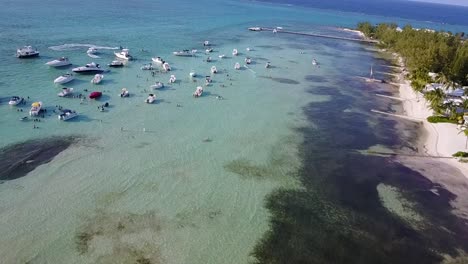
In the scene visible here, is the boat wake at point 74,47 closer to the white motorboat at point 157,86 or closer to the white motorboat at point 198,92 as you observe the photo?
the white motorboat at point 157,86

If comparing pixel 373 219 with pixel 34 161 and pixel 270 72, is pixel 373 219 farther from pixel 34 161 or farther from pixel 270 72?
pixel 270 72

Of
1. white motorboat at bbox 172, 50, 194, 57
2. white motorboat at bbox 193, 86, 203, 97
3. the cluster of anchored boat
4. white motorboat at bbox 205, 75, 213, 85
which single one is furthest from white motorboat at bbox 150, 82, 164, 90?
white motorboat at bbox 172, 50, 194, 57

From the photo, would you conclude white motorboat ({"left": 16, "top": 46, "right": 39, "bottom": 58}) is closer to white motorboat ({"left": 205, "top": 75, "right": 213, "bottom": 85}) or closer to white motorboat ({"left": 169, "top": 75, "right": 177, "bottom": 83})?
white motorboat ({"left": 169, "top": 75, "right": 177, "bottom": 83})

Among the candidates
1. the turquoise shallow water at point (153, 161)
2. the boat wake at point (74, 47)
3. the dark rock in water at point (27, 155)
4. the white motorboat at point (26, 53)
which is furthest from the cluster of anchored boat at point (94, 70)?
the dark rock in water at point (27, 155)

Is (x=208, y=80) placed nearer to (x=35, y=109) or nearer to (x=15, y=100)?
(x=35, y=109)

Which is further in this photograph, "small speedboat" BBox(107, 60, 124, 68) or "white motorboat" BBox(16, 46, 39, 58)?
"small speedboat" BBox(107, 60, 124, 68)

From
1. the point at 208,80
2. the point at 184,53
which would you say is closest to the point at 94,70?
the point at 208,80

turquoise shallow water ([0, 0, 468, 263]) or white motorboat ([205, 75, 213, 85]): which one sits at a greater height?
white motorboat ([205, 75, 213, 85])
